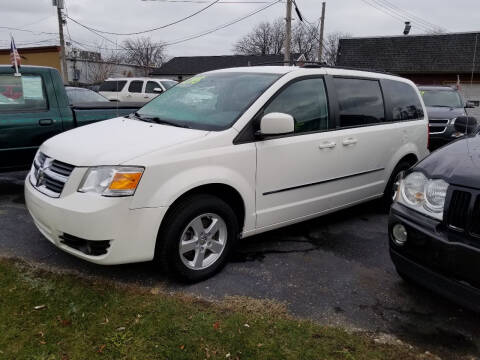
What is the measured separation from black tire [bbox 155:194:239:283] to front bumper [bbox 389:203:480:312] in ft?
4.29

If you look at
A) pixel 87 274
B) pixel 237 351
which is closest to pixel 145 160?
pixel 87 274

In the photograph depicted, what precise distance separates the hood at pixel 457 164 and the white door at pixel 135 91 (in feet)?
46.5

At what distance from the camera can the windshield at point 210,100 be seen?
3576 millimetres

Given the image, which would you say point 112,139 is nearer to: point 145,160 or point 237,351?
point 145,160

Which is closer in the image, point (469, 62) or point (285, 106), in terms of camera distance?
point (285, 106)

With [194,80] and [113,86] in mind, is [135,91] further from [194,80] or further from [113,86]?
[194,80]

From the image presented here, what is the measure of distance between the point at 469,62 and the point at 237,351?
1047 inches

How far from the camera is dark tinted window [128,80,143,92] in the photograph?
640 inches

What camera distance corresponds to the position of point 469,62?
2409 centimetres

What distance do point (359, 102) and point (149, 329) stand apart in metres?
3.25

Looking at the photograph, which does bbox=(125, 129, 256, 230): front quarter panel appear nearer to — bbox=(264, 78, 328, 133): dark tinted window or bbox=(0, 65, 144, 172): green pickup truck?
bbox=(264, 78, 328, 133): dark tinted window

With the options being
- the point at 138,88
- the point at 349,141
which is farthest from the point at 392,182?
the point at 138,88

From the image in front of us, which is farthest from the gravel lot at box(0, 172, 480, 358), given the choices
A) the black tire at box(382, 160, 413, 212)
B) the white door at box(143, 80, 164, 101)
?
the white door at box(143, 80, 164, 101)

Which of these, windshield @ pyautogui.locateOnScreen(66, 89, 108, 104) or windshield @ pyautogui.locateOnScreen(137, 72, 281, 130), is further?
windshield @ pyautogui.locateOnScreen(66, 89, 108, 104)
